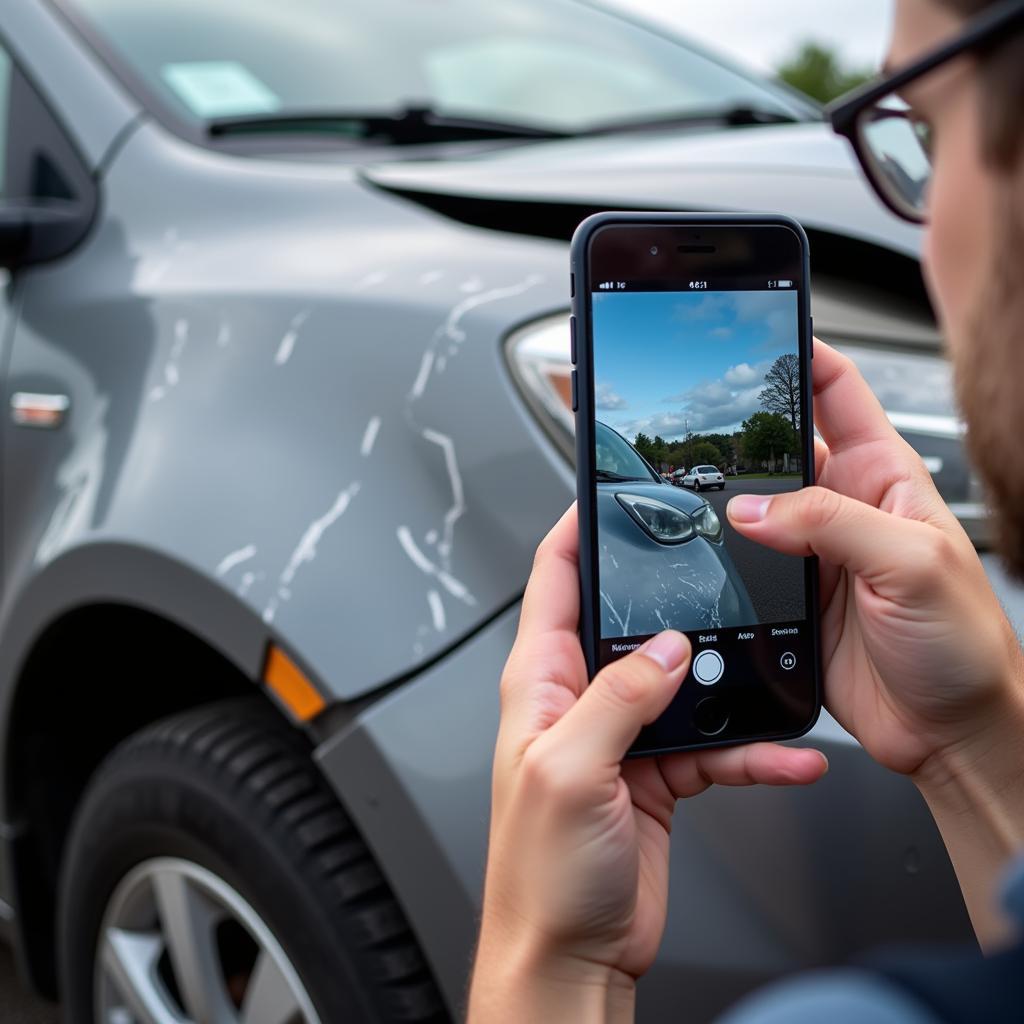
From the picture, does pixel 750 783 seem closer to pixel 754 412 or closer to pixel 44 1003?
pixel 754 412

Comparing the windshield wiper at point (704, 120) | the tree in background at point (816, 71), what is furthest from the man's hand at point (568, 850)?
the tree in background at point (816, 71)

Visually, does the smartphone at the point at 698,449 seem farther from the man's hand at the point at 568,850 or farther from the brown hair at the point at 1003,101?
the brown hair at the point at 1003,101

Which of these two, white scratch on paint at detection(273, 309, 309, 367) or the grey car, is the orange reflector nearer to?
the grey car

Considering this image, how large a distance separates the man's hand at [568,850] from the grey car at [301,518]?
0.86ft

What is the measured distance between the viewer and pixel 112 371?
5.59ft

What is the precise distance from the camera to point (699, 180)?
159 centimetres

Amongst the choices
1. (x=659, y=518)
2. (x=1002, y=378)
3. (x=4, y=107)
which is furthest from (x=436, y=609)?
(x=4, y=107)

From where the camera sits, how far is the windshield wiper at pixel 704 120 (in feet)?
7.73

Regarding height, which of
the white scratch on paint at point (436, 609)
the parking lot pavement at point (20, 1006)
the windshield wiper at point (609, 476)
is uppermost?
the windshield wiper at point (609, 476)

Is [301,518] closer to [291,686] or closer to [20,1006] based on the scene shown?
[291,686]

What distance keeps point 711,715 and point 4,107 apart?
1.71m

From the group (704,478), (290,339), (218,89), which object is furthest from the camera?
(218,89)

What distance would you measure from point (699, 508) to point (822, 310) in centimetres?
45

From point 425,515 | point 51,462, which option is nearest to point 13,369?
point 51,462
